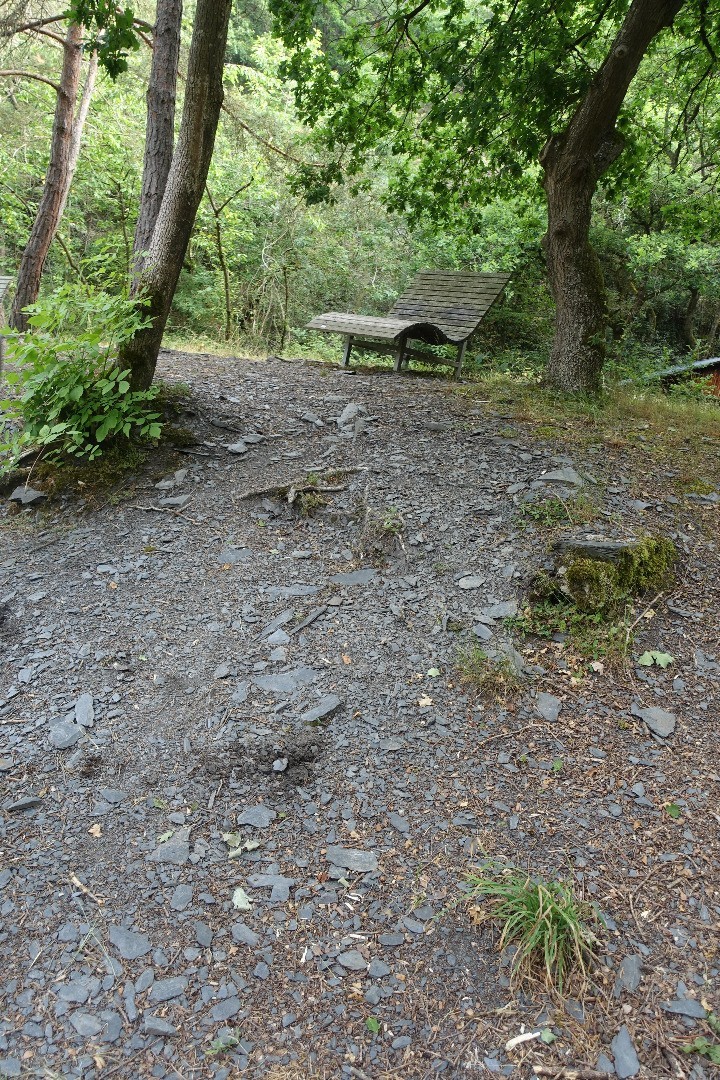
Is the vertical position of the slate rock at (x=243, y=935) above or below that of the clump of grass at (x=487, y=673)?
below

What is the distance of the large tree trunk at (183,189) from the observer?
4.64 m

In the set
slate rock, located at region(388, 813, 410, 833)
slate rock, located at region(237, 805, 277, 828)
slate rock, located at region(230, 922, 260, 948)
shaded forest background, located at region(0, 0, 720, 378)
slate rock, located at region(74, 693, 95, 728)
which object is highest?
shaded forest background, located at region(0, 0, 720, 378)

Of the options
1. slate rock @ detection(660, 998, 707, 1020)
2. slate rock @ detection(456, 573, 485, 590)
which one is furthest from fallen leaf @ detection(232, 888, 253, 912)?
slate rock @ detection(456, 573, 485, 590)

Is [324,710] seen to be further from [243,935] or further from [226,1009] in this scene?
[226,1009]

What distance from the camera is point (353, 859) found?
2.37 m

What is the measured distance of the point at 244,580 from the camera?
12.4ft

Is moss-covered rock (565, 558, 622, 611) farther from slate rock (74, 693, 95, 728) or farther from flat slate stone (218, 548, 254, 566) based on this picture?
slate rock (74, 693, 95, 728)

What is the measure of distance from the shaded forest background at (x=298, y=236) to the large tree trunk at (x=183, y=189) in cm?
551

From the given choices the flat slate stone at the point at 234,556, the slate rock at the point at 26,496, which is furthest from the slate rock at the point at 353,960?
the slate rock at the point at 26,496

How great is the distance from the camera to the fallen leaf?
7.25 feet

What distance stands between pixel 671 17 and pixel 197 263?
11961 mm

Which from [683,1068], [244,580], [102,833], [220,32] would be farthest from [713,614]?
[220,32]

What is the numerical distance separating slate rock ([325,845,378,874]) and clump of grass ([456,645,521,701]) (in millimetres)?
903

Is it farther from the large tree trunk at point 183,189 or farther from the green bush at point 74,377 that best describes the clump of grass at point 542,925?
the large tree trunk at point 183,189
